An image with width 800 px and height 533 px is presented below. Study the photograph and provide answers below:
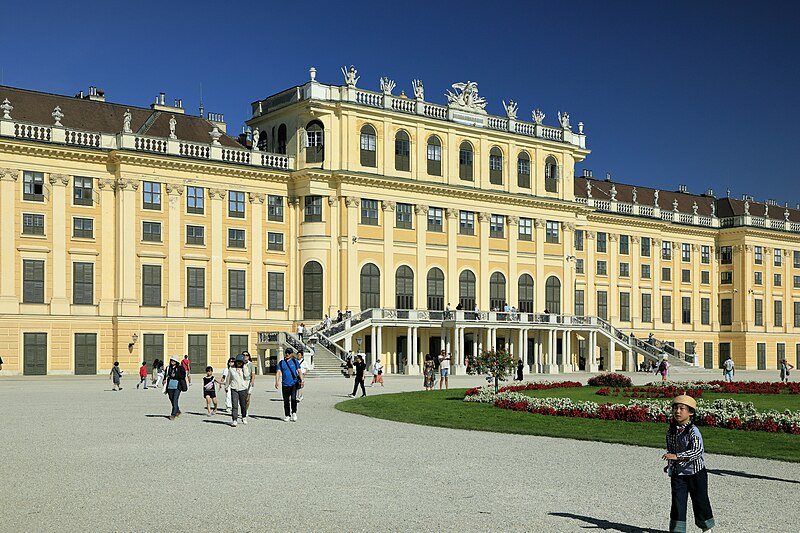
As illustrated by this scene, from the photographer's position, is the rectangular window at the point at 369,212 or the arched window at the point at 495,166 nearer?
the rectangular window at the point at 369,212

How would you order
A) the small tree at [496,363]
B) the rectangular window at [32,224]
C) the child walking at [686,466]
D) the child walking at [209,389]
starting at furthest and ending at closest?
the rectangular window at [32,224] < the small tree at [496,363] < the child walking at [209,389] < the child walking at [686,466]

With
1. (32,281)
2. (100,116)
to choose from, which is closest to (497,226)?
(100,116)

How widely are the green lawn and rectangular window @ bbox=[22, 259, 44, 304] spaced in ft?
92.7

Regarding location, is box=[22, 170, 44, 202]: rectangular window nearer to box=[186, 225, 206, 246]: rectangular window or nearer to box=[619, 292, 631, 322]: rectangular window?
box=[186, 225, 206, 246]: rectangular window

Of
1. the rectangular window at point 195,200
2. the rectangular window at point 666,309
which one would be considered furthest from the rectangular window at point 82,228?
the rectangular window at point 666,309

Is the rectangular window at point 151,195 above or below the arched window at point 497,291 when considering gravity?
above

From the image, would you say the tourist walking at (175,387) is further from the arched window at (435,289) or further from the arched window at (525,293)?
the arched window at (525,293)

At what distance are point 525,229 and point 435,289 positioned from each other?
9.38 m

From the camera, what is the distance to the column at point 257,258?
64625 millimetres

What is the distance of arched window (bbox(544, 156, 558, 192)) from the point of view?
253 ft

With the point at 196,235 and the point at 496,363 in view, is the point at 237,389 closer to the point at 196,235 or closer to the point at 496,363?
the point at 496,363

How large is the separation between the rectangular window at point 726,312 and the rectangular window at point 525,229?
85.4 feet

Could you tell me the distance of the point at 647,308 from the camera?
8712 centimetres

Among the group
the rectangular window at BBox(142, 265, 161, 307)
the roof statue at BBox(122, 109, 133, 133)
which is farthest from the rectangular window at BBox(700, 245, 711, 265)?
the roof statue at BBox(122, 109, 133, 133)
